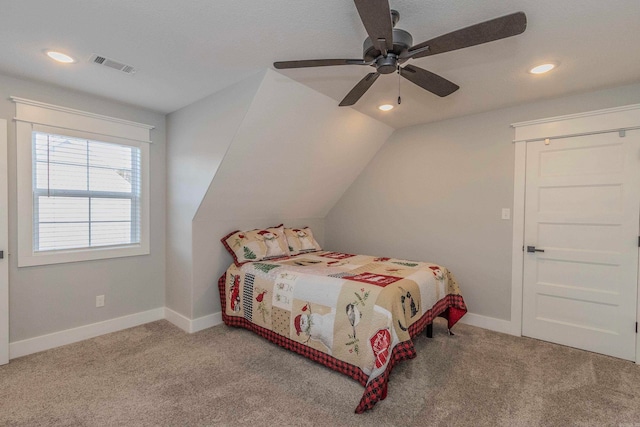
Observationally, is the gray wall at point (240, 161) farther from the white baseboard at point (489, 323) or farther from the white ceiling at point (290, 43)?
the white baseboard at point (489, 323)

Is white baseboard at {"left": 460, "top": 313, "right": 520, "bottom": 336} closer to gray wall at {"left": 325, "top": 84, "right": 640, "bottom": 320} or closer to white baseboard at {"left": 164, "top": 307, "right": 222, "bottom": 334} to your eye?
gray wall at {"left": 325, "top": 84, "right": 640, "bottom": 320}

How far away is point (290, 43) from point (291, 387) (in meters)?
2.35

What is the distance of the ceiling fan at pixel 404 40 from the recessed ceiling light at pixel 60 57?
1624 mm

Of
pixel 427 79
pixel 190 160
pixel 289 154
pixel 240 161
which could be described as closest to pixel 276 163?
pixel 289 154

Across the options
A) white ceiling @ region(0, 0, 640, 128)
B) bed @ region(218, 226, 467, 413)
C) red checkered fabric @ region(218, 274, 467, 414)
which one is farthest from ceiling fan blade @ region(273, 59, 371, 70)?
red checkered fabric @ region(218, 274, 467, 414)

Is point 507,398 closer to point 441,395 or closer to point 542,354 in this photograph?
point 441,395

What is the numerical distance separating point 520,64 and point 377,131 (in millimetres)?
1709

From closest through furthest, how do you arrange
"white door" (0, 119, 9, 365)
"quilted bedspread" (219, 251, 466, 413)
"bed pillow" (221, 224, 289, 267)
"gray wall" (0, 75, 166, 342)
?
1. "quilted bedspread" (219, 251, 466, 413)
2. "white door" (0, 119, 9, 365)
3. "gray wall" (0, 75, 166, 342)
4. "bed pillow" (221, 224, 289, 267)

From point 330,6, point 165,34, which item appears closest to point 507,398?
point 330,6

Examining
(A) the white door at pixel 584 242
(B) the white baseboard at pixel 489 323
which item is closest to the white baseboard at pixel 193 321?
(B) the white baseboard at pixel 489 323

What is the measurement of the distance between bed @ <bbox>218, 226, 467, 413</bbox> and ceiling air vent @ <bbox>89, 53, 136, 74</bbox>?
1.76 meters

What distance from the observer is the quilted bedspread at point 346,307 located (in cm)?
206

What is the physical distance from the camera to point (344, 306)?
7.37ft

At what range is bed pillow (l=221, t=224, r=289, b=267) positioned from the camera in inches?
126
